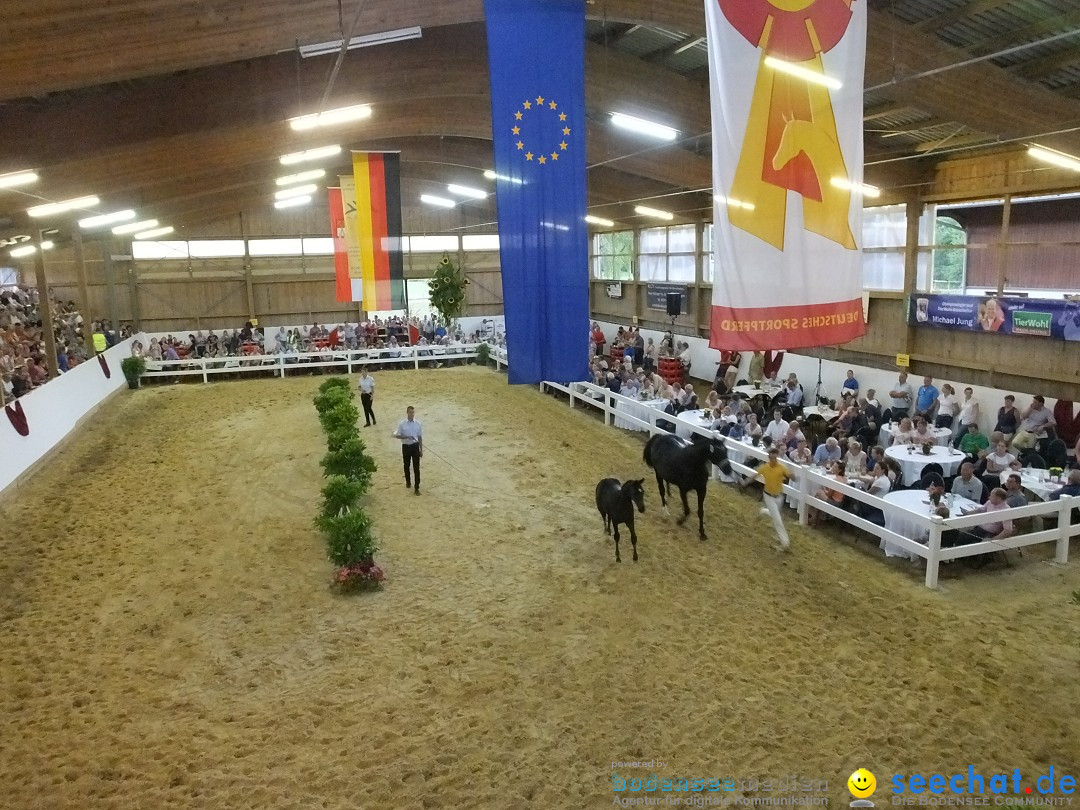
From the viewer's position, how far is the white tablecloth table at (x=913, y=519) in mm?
7281

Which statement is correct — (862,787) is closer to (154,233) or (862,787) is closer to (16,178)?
(16,178)

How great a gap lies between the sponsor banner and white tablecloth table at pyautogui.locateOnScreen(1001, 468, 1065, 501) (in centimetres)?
306

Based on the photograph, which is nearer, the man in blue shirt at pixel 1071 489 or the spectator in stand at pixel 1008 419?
the man in blue shirt at pixel 1071 489

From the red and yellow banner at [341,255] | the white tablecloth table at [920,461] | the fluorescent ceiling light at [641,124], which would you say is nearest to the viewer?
the white tablecloth table at [920,461]

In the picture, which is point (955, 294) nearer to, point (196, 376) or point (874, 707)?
point (874, 707)

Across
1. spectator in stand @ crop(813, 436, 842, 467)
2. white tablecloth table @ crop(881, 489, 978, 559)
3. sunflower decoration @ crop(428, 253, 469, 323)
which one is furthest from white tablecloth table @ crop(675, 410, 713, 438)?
sunflower decoration @ crop(428, 253, 469, 323)

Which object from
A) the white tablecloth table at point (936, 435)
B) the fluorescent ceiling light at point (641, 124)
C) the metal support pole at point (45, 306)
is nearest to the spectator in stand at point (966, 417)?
the white tablecloth table at point (936, 435)

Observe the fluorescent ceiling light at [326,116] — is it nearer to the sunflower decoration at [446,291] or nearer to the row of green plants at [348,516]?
the row of green plants at [348,516]

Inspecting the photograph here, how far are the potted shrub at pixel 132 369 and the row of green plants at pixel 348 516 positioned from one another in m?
10.7

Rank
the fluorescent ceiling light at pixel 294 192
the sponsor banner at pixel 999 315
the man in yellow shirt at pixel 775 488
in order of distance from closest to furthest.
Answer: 1. the man in yellow shirt at pixel 775 488
2. the sponsor banner at pixel 999 315
3. the fluorescent ceiling light at pixel 294 192

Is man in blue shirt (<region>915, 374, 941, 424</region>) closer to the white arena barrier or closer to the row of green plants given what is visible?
the row of green plants

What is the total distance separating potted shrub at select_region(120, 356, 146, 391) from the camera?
19250mm

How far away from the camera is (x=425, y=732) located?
192 inches

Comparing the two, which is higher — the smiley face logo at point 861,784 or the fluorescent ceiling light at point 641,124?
the fluorescent ceiling light at point 641,124
